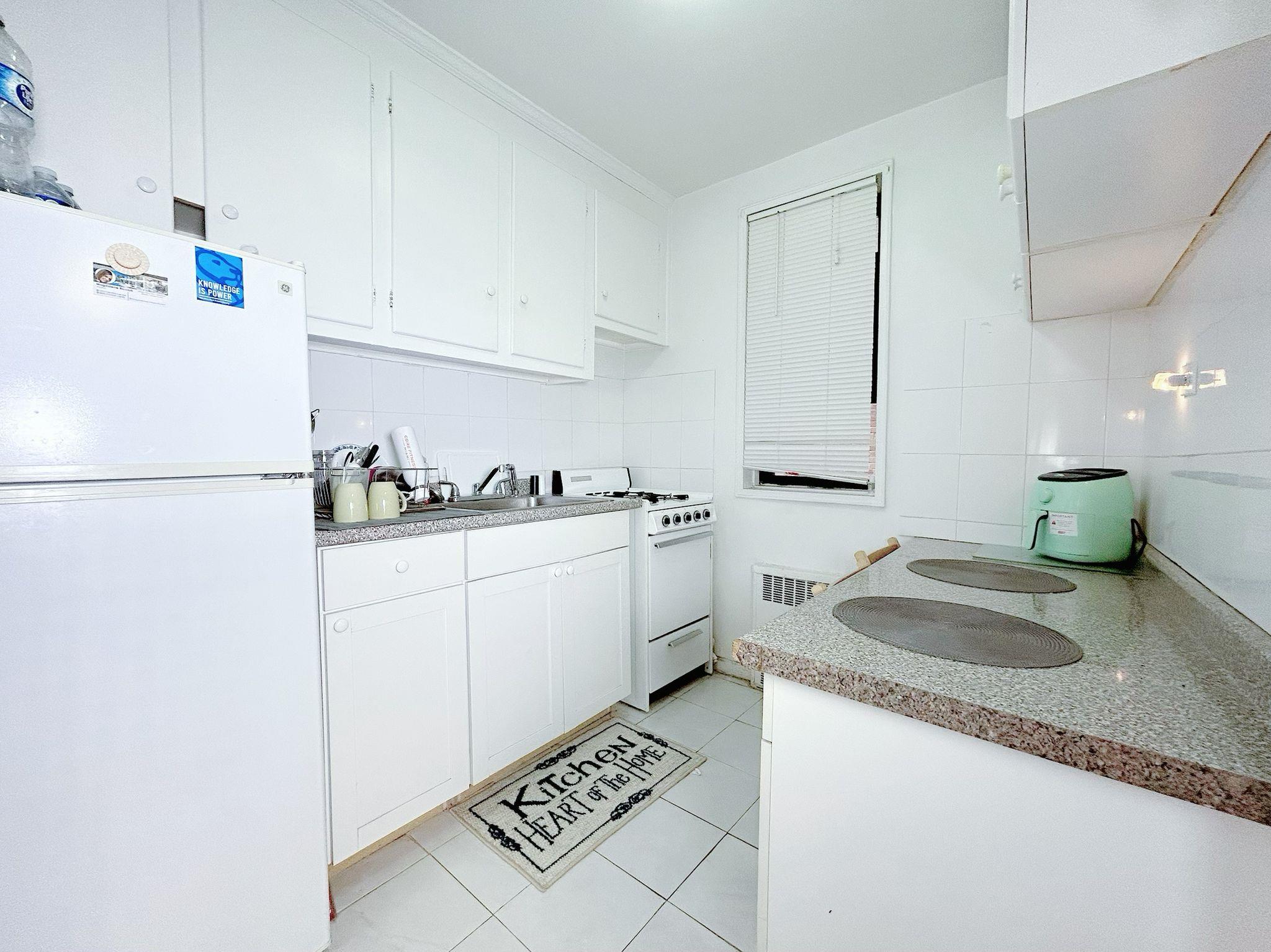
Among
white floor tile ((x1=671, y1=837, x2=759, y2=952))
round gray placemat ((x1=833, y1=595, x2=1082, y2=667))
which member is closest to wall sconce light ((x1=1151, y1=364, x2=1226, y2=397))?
Result: round gray placemat ((x1=833, y1=595, x2=1082, y2=667))

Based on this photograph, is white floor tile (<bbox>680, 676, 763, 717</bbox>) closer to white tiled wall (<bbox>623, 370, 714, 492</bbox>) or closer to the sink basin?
white tiled wall (<bbox>623, 370, 714, 492</bbox>)

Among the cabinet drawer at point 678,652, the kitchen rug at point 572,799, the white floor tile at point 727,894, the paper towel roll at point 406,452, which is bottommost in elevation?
the white floor tile at point 727,894

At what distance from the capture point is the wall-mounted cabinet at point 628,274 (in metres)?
2.44

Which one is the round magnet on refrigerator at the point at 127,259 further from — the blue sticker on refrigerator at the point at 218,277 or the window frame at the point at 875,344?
the window frame at the point at 875,344

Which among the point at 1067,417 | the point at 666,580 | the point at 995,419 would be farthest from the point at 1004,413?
the point at 666,580

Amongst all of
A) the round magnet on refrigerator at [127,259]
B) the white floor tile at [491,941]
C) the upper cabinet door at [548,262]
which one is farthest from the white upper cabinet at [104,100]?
the white floor tile at [491,941]

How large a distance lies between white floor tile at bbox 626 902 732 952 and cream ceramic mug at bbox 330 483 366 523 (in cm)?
131

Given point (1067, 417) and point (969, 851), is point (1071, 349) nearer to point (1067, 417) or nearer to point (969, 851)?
point (1067, 417)

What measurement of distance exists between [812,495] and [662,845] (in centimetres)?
152

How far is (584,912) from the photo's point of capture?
1303 mm

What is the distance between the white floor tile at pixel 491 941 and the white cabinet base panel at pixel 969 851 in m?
0.72

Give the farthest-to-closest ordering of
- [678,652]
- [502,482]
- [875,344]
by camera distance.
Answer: [678,652], [502,482], [875,344]

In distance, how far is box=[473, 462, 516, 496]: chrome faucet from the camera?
88.7 inches

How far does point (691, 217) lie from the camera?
277 centimetres
